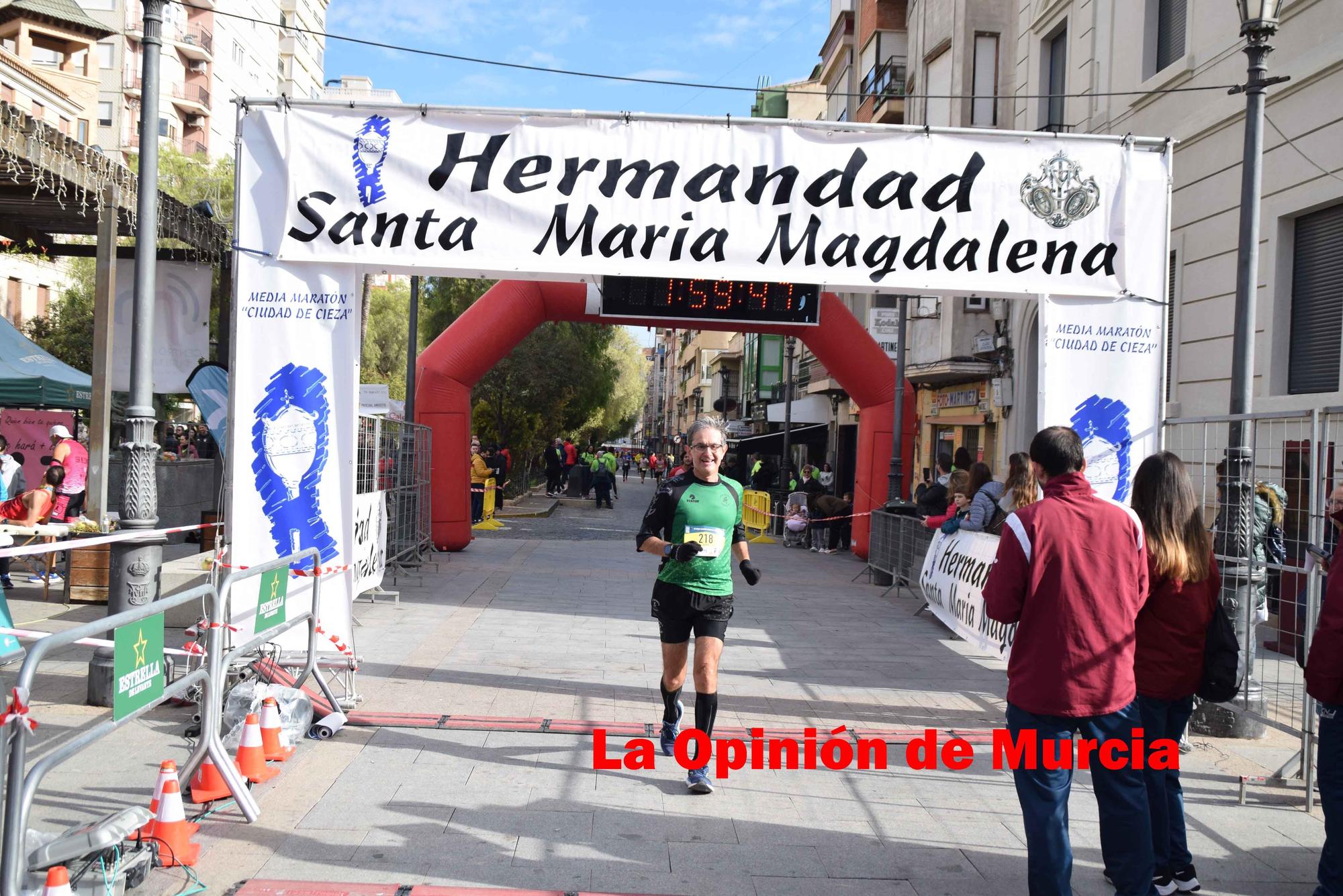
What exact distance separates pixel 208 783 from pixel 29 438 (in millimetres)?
14384

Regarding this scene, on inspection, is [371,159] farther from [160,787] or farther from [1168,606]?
[1168,606]

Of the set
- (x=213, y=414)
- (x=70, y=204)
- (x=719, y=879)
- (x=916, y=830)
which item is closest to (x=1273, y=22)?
(x=916, y=830)

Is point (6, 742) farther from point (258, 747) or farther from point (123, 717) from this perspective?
point (258, 747)

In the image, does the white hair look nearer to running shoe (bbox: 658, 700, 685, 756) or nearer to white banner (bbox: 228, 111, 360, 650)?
running shoe (bbox: 658, 700, 685, 756)

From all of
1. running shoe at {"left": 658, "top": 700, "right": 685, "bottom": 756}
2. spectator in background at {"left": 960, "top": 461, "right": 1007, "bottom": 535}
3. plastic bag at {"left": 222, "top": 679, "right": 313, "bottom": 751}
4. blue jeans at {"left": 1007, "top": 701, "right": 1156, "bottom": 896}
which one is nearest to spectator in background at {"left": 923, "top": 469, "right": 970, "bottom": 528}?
spectator in background at {"left": 960, "top": 461, "right": 1007, "bottom": 535}

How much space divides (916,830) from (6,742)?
3.70 metres

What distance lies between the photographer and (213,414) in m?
11.0

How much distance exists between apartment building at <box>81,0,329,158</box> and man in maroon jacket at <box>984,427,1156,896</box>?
50.2 m

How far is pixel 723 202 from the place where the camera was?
6953mm

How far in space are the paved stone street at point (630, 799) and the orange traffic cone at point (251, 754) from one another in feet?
0.52

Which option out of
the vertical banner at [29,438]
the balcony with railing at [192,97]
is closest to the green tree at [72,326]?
the vertical banner at [29,438]

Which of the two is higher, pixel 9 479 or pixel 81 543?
pixel 81 543

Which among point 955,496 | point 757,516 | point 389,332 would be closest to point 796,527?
point 757,516

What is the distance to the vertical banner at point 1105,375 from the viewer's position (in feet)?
22.8
